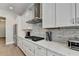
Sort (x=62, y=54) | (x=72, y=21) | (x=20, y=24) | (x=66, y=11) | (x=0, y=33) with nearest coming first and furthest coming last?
(x=62, y=54), (x=72, y=21), (x=66, y=11), (x=20, y=24), (x=0, y=33)

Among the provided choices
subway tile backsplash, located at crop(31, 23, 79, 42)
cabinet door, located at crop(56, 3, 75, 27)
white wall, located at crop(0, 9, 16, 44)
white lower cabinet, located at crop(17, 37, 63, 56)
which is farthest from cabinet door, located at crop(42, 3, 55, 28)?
white wall, located at crop(0, 9, 16, 44)

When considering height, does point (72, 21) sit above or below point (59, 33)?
above

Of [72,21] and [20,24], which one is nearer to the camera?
[72,21]

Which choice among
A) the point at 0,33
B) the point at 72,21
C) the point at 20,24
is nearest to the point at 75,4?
the point at 72,21

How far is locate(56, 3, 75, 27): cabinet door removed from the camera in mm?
1763

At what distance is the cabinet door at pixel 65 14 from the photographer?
1763 mm

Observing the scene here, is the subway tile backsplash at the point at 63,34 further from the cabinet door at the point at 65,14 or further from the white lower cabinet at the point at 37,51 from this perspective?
the white lower cabinet at the point at 37,51

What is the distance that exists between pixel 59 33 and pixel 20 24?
5.18m

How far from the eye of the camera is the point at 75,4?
1.69 meters

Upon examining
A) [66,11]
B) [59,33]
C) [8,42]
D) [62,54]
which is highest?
[66,11]

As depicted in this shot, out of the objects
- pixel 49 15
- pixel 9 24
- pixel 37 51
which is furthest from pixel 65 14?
pixel 9 24

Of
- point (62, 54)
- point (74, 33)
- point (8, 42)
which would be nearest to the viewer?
point (62, 54)

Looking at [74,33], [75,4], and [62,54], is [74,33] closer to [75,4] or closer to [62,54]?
[75,4]

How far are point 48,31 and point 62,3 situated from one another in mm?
1398
